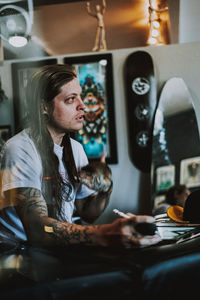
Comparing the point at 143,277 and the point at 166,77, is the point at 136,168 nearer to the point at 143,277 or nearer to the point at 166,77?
the point at 166,77

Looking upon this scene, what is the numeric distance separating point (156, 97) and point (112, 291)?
27.7 inches

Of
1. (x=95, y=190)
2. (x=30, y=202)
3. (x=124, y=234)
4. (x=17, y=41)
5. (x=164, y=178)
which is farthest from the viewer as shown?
(x=164, y=178)

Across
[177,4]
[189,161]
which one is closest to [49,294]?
[189,161]

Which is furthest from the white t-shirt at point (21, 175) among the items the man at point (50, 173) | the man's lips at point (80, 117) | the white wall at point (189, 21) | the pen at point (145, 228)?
the white wall at point (189, 21)

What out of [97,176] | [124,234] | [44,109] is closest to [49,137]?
[44,109]

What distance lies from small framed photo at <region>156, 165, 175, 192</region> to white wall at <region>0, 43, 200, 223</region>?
6 centimetres

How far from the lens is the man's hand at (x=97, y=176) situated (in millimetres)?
820

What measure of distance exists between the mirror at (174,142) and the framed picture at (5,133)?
0.51 metres

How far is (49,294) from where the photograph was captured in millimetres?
546

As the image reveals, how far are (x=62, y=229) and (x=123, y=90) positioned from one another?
0.53 m

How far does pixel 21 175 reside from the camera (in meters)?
0.75

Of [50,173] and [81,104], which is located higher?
[81,104]

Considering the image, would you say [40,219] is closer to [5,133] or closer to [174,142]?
[5,133]

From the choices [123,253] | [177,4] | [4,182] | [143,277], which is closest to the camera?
[143,277]
